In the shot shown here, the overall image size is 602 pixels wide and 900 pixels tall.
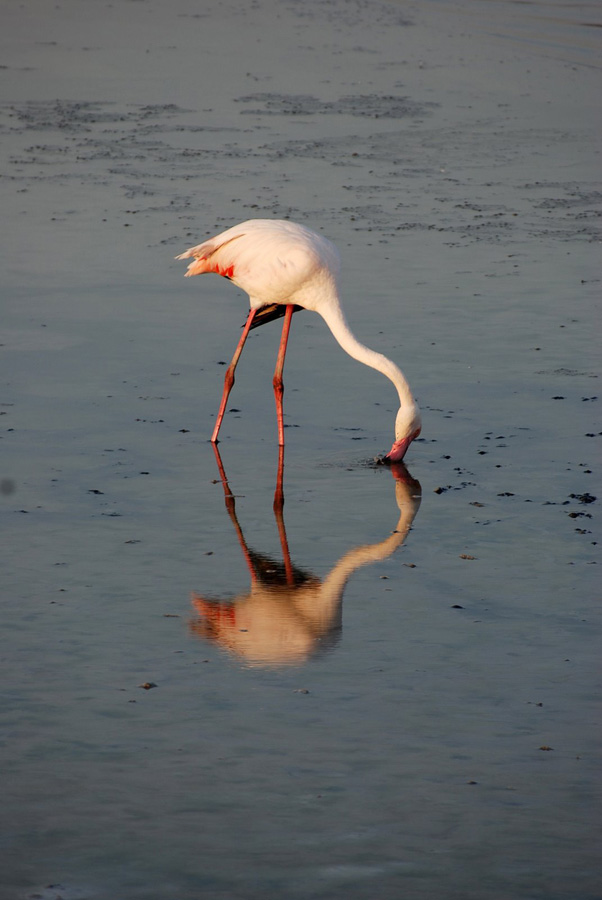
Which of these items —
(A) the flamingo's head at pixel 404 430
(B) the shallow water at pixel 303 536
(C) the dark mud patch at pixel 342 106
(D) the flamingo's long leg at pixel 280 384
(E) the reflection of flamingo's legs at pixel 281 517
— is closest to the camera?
(B) the shallow water at pixel 303 536

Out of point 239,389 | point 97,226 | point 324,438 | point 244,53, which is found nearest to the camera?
point 324,438

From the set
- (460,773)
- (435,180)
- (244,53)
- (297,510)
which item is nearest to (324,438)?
(297,510)

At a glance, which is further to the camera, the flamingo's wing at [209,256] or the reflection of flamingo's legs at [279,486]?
the flamingo's wing at [209,256]

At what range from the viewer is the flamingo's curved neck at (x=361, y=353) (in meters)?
8.41

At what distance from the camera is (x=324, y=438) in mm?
8969

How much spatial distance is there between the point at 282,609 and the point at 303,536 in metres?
1.03

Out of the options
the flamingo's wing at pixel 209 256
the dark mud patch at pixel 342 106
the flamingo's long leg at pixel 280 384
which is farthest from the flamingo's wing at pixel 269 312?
the dark mud patch at pixel 342 106

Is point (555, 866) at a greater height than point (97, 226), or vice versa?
point (555, 866)

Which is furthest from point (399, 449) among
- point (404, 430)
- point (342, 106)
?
point (342, 106)

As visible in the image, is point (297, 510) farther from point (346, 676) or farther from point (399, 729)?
point (399, 729)

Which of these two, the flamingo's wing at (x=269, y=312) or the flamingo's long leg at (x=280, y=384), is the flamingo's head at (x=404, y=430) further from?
the flamingo's wing at (x=269, y=312)

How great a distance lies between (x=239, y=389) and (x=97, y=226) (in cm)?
463

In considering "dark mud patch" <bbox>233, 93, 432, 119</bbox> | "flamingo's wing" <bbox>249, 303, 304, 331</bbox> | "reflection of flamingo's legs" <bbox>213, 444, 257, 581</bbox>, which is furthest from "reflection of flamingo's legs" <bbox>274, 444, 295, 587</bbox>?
"dark mud patch" <bbox>233, 93, 432, 119</bbox>

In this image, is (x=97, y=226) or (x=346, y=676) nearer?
(x=346, y=676)
